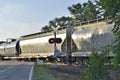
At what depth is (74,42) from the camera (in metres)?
36.2

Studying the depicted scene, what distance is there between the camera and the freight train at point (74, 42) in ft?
92.0

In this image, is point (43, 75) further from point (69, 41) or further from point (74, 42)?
point (69, 41)

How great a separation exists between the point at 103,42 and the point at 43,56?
59.9ft

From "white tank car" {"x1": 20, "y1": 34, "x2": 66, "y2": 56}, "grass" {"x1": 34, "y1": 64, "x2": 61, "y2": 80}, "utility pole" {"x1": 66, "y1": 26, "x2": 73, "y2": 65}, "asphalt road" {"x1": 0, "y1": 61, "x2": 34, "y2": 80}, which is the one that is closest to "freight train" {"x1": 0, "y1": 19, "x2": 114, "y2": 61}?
"white tank car" {"x1": 20, "y1": 34, "x2": 66, "y2": 56}

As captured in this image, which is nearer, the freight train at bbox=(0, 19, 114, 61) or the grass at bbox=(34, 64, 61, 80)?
the grass at bbox=(34, 64, 61, 80)

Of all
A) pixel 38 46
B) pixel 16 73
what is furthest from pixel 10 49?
pixel 16 73

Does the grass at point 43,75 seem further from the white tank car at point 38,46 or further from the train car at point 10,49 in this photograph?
the train car at point 10,49

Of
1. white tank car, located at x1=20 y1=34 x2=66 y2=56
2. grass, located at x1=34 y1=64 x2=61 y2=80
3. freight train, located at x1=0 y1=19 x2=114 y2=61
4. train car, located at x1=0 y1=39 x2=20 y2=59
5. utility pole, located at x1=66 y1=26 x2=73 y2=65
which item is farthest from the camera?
train car, located at x1=0 y1=39 x2=20 y2=59

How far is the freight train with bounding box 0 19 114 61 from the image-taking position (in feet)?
92.0

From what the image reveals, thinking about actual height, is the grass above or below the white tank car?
below

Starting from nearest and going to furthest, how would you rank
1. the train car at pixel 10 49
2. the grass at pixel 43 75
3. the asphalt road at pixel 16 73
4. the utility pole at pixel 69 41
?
the grass at pixel 43 75, the asphalt road at pixel 16 73, the utility pole at pixel 69 41, the train car at pixel 10 49

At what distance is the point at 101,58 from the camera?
15.9 ft

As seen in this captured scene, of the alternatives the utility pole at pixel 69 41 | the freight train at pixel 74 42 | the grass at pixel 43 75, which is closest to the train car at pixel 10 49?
the freight train at pixel 74 42

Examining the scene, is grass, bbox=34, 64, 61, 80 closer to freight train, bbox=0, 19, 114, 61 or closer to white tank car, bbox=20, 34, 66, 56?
freight train, bbox=0, 19, 114, 61
